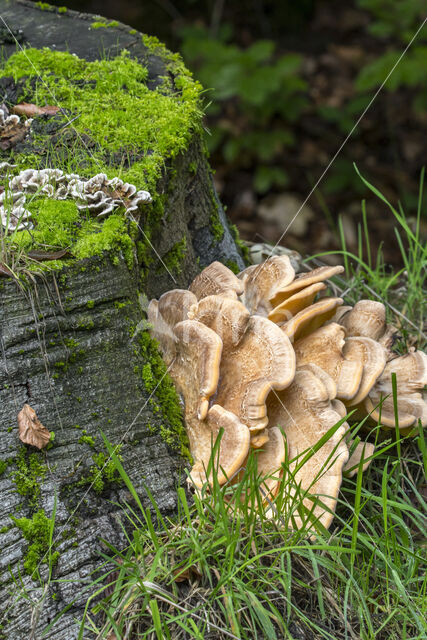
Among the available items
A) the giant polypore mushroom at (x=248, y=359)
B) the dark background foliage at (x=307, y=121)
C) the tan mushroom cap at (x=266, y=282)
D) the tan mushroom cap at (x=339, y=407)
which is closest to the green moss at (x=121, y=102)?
the tan mushroom cap at (x=266, y=282)

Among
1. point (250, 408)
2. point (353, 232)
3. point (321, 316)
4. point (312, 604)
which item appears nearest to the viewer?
point (312, 604)

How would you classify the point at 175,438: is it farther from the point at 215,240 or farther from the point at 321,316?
the point at 215,240

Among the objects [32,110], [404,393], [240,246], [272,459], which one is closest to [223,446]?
[272,459]

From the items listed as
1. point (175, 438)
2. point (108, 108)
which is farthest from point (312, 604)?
point (108, 108)

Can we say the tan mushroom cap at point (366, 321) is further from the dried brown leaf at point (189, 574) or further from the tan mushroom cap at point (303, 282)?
the dried brown leaf at point (189, 574)

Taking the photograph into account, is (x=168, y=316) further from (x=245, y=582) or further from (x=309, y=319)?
(x=245, y=582)

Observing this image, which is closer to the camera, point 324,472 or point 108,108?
point 324,472
